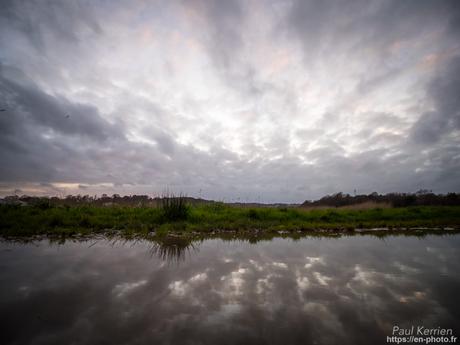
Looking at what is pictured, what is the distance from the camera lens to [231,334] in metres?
2.41

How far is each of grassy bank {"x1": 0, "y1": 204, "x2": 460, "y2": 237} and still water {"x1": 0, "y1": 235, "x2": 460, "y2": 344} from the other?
3.24m

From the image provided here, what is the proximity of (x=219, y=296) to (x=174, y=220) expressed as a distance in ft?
26.9

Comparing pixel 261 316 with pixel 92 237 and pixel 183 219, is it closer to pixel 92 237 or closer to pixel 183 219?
pixel 92 237

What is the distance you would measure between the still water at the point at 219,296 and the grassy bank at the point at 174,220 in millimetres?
3239

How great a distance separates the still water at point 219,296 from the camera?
2.41 meters

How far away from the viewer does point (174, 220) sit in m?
11.0

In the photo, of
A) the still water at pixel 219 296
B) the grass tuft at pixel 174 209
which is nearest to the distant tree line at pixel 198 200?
the grass tuft at pixel 174 209

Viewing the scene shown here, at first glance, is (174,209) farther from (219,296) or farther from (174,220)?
(219,296)

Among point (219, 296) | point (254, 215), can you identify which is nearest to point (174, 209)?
point (254, 215)

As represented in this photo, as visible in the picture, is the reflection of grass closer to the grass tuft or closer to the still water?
the still water

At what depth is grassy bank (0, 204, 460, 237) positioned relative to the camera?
8758 mm

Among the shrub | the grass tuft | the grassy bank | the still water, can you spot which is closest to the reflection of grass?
the still water

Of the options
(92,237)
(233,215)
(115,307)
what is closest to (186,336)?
(115,307)

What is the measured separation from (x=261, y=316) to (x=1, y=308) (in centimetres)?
327
